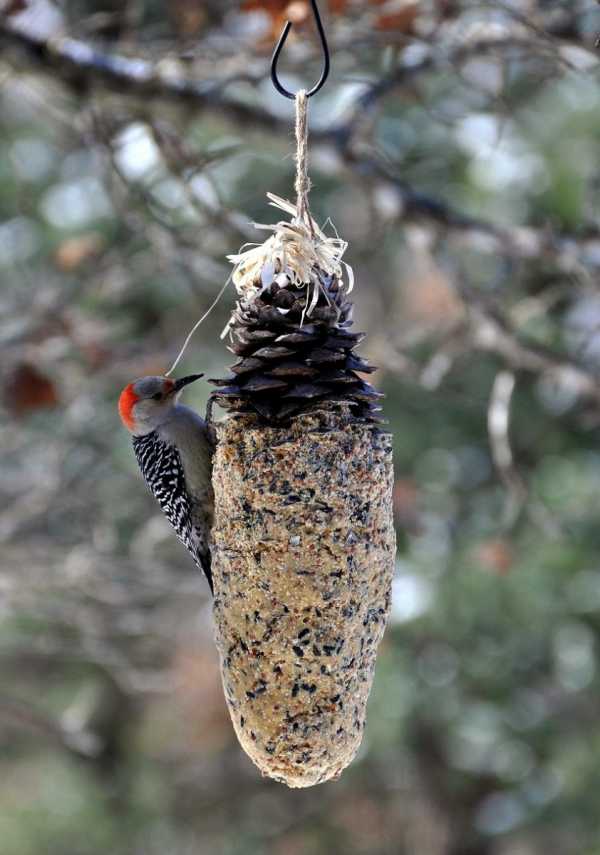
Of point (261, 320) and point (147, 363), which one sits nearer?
point (261, 320)

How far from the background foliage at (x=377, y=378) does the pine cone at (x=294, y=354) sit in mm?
997

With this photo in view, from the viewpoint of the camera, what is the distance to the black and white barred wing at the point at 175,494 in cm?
326

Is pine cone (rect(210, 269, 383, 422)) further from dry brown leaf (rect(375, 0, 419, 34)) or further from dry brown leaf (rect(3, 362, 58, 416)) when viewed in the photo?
dry brown leaf (rect(3, 362, 58, 416))

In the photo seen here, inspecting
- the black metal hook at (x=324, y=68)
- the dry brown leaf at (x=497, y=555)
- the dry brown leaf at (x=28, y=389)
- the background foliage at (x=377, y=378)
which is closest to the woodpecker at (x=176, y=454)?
the background foliage at (x=377, y=378)

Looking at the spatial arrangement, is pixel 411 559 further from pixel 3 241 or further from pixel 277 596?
pixel 277 596

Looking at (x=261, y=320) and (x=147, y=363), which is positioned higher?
(x=261, y=320)

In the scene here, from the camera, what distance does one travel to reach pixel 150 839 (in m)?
10.6

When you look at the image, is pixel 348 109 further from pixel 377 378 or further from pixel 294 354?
pixel 377 378

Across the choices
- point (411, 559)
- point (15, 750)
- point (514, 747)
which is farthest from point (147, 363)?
point (15, 750)

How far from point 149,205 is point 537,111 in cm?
542

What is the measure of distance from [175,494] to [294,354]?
4.03ft

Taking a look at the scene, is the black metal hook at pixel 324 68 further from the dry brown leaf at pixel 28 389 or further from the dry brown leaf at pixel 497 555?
the dry brown leaf at pixel 497 555

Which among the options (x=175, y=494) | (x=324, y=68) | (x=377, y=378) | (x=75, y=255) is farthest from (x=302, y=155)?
(x=377, y=378)

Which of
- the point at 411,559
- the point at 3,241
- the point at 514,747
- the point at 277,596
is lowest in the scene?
the point at 514,747
